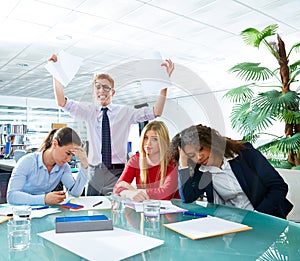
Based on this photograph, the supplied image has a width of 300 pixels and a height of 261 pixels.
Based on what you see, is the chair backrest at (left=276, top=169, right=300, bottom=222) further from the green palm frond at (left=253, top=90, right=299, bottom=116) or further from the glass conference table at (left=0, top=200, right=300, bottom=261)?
the green palm frond at (left=253, top=90, right=299, bottom=116)

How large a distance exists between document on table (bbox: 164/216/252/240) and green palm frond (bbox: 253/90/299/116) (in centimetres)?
176

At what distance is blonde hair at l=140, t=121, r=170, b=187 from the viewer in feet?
5.91

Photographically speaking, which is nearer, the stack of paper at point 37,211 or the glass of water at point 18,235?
the glass of water at point 18,235

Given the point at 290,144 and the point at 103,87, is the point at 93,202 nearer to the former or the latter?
the point at 103,87

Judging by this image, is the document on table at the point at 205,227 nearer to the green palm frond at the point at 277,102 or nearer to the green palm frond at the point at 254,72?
the green palm frond at the point at 277,102

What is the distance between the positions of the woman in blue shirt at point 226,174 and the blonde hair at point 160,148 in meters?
0.12

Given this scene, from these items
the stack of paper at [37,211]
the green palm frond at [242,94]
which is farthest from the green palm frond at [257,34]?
the stack of paper at [37,211]

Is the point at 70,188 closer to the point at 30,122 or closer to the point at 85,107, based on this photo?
the point at 85,107

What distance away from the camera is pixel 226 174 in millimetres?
1568

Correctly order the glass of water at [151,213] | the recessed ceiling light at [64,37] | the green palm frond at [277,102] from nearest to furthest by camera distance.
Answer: the glass of water at [151,213]
the green palm frond at [277,102]
the recessed ceiling light at [64,37]

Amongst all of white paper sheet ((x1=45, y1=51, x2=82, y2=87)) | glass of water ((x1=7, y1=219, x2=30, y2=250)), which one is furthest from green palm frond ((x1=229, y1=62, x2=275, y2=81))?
glass of water ((x1=7, y1=219, x2=30, y2=250))

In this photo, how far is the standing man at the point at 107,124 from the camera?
6.22 ft

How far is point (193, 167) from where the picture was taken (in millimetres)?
1654

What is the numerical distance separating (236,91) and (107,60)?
2.33m
